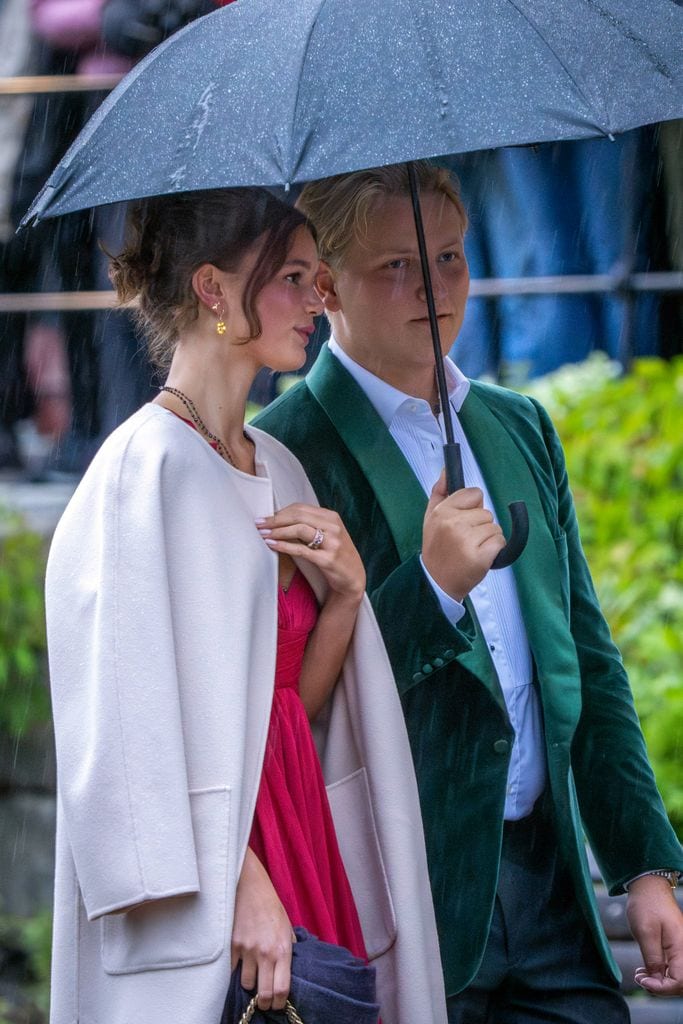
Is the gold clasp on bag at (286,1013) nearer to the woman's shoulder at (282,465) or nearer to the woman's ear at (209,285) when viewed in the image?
the woman's shoulder at (282,465)

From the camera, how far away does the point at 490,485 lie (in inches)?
117

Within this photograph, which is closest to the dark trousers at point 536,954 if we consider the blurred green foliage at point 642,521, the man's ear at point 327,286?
the man's ear at point 327,286

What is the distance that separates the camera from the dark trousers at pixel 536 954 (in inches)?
114

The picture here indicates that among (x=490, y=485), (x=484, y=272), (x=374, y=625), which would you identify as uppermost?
(x=484, y=272)

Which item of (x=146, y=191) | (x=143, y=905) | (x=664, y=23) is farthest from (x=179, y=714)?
(x=664, y=23)

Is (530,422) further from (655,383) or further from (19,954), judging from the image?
(19,954)

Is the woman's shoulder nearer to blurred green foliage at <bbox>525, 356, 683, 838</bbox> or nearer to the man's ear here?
the man's ear

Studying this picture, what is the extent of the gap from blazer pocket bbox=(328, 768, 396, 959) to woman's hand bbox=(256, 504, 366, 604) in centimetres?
34

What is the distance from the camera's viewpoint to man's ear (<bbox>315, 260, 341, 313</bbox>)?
2.98 m

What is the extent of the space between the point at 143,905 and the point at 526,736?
884 millimetres

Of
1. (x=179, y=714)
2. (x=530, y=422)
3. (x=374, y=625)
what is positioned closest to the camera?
(x=179, y=714)

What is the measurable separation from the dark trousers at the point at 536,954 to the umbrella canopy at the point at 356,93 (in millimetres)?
1325

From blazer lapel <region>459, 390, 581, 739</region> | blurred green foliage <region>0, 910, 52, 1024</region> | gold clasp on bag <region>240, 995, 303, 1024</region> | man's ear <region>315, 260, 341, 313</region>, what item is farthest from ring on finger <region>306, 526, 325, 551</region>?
blurred green foliage <region>0, 910, 52, 1024</region>

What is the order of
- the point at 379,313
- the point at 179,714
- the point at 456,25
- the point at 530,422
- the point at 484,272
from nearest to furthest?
the point at 179,714
the point at 456,25
the point at 379,313
the point at 530,422
the point at 484,272
